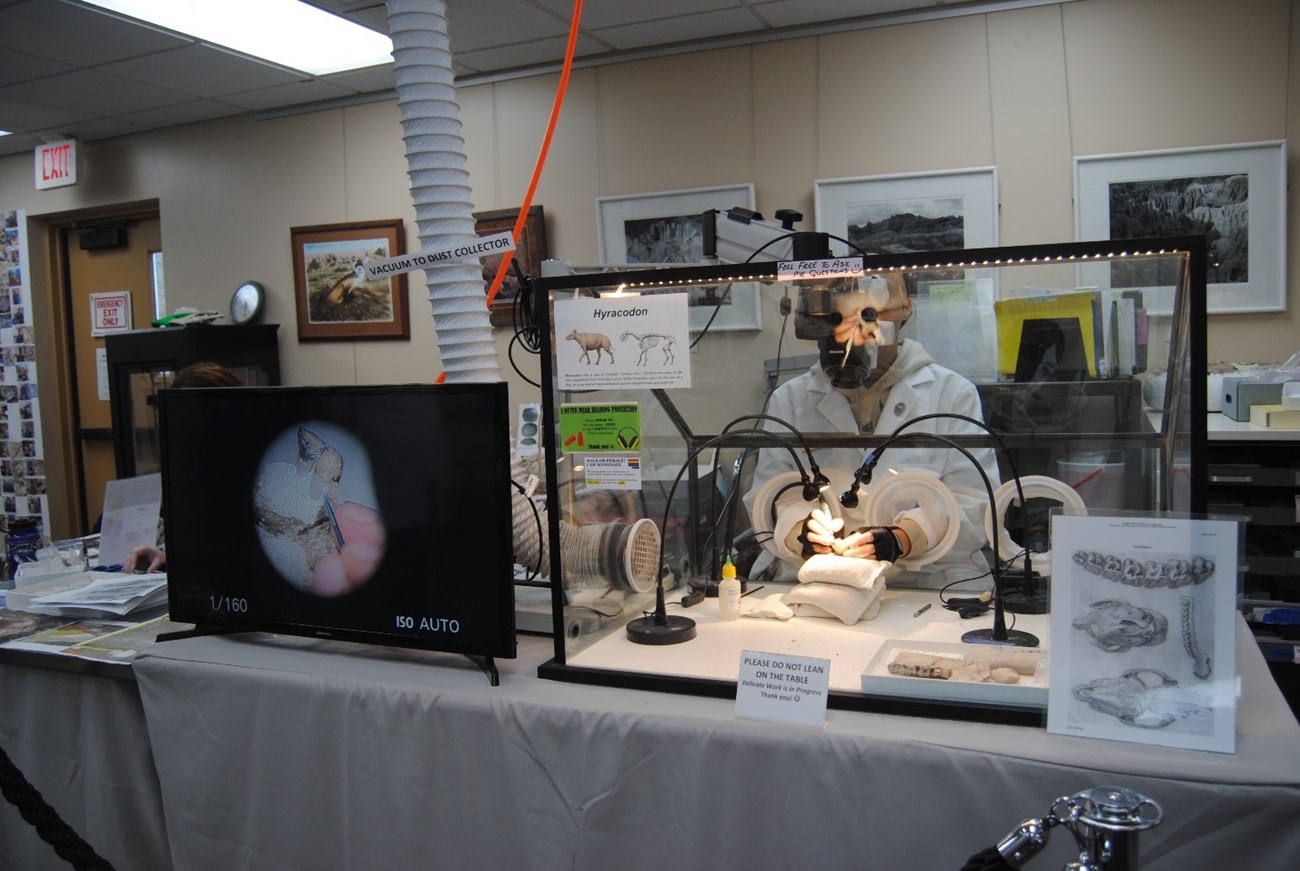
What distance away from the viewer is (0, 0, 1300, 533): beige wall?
312 centimetres

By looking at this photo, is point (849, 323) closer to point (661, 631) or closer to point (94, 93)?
point (661, 631)

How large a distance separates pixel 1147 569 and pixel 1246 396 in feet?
6.35

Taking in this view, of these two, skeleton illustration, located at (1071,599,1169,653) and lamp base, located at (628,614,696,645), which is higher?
skeleton illustration, located at (1071,599,1169,653)

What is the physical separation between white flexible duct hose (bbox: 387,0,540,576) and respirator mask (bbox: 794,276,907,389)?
569 millimetres

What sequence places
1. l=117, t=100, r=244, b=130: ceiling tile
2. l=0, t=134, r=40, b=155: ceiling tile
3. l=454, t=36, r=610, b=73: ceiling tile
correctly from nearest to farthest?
l=454, t=36, r=610, b=73: ceiling tile → l=117, t=100, r=244, b=130: ceiling tile → l=0, t=134, r=40, b=155: ceiling tile

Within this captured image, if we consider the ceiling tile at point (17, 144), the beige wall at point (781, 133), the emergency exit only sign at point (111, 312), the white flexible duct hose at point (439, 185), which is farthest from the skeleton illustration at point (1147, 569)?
the ceiling tile at point (17, 144)

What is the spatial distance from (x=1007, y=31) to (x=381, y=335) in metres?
2.98

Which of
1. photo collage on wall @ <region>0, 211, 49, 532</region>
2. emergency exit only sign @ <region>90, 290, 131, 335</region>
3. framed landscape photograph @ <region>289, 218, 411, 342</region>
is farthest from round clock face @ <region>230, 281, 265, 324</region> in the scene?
photo collage on wall @ <region>0, 211, 49, 532</region>

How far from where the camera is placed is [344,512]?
1449 millimetres

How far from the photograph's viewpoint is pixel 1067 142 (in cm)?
329

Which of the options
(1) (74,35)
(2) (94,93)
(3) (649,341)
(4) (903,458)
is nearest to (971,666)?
(4) (903,458)

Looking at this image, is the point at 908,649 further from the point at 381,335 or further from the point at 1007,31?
the point at 381,335

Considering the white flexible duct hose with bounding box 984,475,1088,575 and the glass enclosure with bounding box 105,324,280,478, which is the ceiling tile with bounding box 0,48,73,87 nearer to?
the glass enclosure with bounding box 105,324,280,478

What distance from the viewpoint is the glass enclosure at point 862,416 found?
51.0 inches
